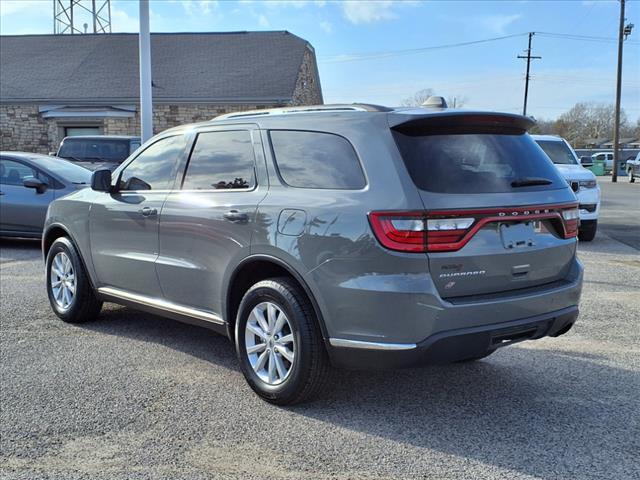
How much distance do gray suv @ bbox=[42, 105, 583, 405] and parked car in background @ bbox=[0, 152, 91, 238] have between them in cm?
613

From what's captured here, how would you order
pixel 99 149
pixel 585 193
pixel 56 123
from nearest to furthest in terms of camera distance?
pixel 585 193 → pixel 99 149 → pixel 56 123

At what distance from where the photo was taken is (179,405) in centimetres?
392

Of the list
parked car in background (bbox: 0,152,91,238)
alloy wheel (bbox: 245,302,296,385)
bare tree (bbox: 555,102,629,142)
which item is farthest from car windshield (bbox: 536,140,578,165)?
bare tree (bbox: 555,102,629,142)

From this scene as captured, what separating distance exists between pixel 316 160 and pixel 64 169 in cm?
791

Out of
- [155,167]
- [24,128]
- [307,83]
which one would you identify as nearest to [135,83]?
[24,128]

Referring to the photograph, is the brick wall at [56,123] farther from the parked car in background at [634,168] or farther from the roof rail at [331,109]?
the parked car in background at [634,168]

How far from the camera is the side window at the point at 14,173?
1017cm

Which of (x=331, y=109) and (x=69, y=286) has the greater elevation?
(x=331, y=109)

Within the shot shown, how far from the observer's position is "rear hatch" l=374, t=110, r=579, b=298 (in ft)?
10.9

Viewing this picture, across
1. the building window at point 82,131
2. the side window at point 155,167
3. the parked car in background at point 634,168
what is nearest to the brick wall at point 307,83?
the building window at point 82,131

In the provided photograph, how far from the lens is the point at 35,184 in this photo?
388 inches

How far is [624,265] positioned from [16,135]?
80.2 feet

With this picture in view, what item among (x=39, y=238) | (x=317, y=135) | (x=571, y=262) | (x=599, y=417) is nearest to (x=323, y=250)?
(x=317, y=135)

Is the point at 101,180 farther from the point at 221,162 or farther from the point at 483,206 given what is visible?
the point at 483,206
